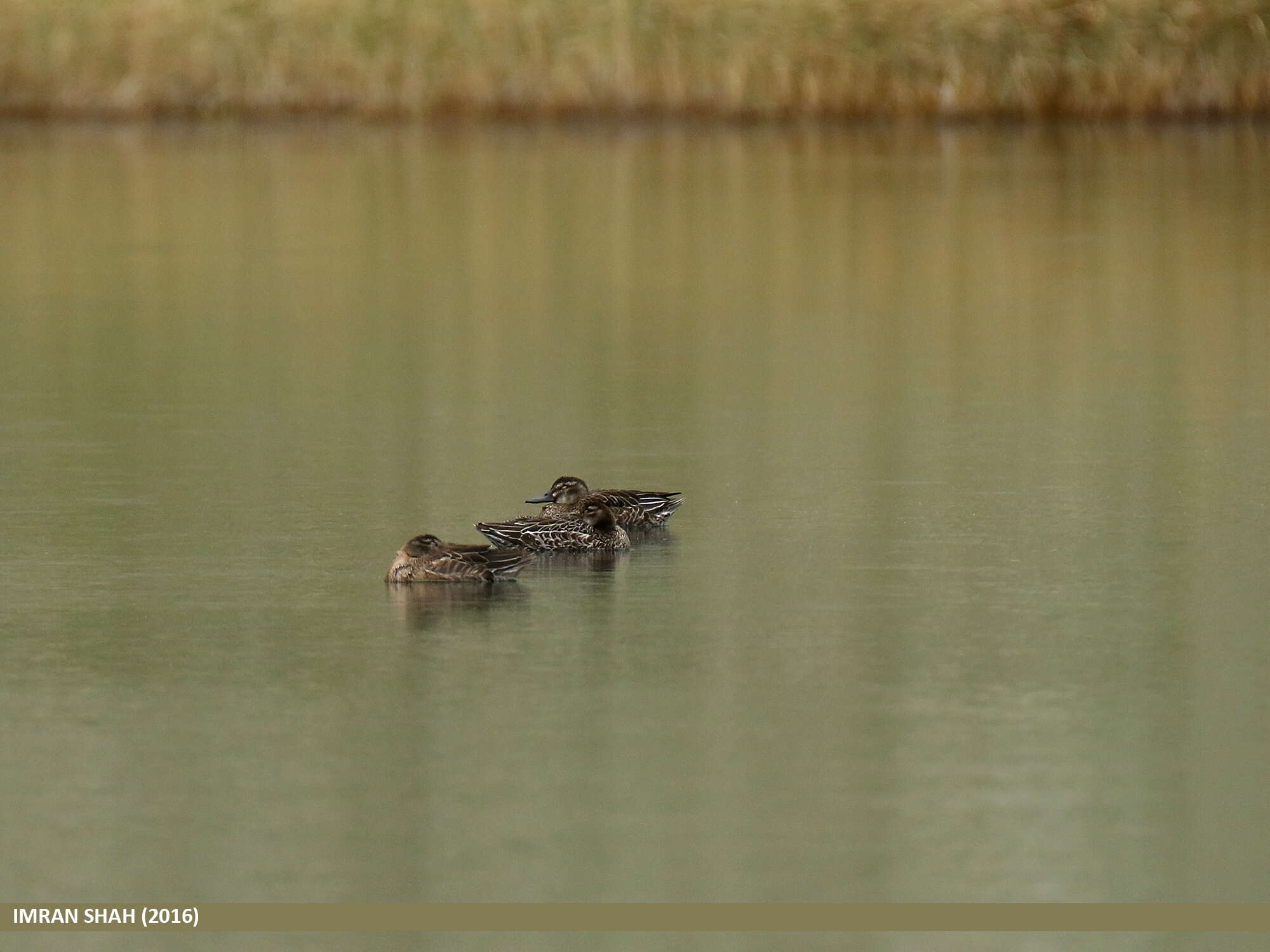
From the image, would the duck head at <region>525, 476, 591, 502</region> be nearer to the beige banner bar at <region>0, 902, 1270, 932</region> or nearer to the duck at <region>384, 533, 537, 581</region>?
the duck at <region>384, 533, 537, 581</region>

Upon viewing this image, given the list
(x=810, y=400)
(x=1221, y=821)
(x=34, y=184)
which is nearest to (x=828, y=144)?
(x=34, y=184)

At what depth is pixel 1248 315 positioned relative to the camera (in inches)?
527

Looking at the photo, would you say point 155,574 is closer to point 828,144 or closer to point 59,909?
point 59,909

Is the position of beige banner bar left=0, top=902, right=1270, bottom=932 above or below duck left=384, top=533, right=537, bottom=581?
below

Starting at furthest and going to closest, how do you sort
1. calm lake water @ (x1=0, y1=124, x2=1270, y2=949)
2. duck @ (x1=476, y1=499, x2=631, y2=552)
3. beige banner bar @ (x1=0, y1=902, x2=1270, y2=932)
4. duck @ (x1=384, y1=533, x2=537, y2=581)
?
duck @ (x1=476, y1=499, x2=631, y2=552) < duck @ (x1=384, y1=533, x2=537, y2=581) < calm lake water @ (x1=0, y1=124, x2=1270, y2=949) < beige banner bar @ (x1=0, y1=902, x2=1270, y2=932)

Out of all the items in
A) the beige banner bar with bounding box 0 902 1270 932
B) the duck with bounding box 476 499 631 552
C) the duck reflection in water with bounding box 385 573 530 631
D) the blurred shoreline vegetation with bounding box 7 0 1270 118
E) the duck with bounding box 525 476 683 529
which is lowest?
the beige banner bar with bounding box 0 902 1270 932

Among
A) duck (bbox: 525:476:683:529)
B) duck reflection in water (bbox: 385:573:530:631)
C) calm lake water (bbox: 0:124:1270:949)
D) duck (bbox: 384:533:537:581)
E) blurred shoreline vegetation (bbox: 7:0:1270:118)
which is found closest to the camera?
calm lake water (bbox: 0:124:1270:949)

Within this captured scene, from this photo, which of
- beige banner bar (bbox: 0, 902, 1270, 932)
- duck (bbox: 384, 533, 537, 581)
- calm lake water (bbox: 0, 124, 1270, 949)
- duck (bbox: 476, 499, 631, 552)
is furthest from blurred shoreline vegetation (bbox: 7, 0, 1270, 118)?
beige banner bar (bbox: 0, 902, 1270, 932)

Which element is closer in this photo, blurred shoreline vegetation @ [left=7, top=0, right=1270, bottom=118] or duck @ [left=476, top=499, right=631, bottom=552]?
duck @ [left=476, top=499, right=631, bottom=552]

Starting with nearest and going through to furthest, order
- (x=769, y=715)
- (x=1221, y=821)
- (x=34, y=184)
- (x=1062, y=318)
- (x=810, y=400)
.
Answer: (x=1221, y=821), (x=769, y=715), (x=810, y=400), (x=1062, y=318), (x=34, y=184)

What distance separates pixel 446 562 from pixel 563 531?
0.57 m

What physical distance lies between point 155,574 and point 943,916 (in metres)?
3.47

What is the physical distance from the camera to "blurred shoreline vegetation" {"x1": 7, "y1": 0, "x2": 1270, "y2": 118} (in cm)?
2309

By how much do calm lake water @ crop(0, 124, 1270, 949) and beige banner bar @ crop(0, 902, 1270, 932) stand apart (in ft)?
0.16
